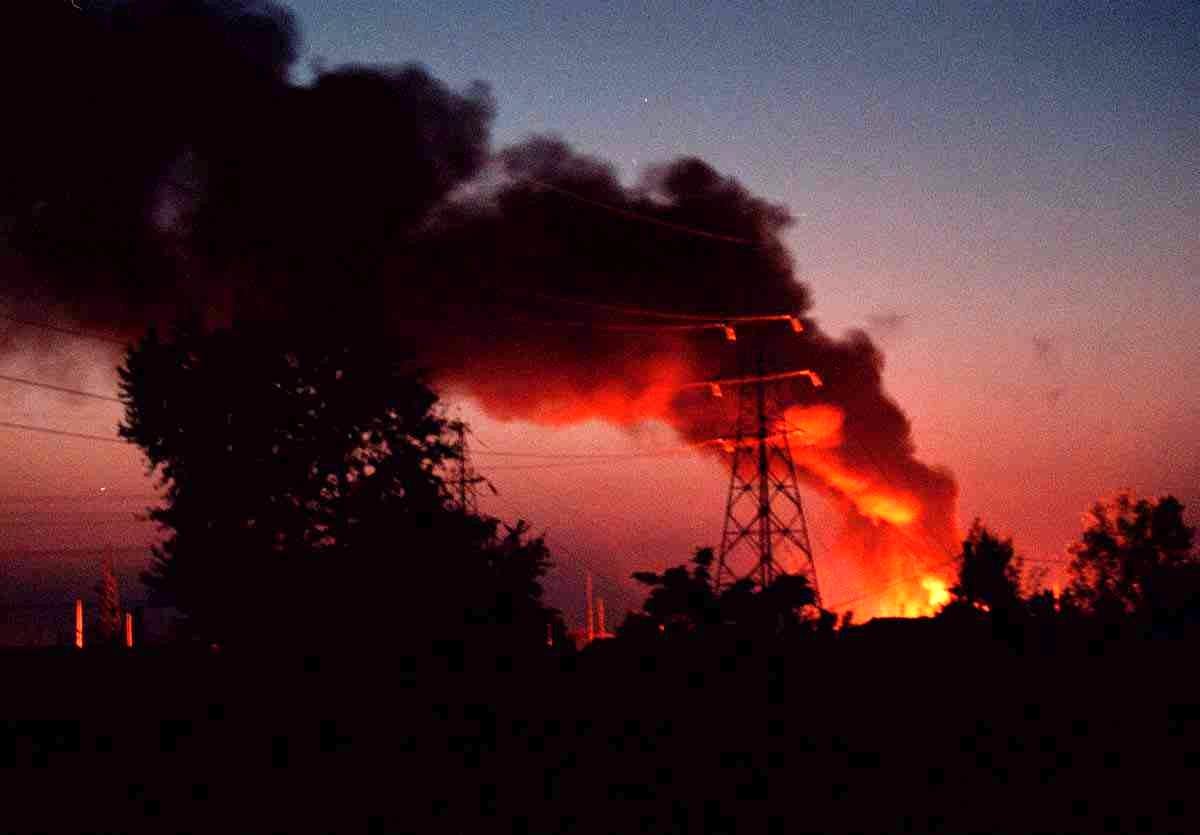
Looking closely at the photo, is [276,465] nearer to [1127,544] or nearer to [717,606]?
[717,606]

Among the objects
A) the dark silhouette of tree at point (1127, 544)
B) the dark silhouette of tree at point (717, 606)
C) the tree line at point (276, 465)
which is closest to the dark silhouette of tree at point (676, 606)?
the dark silhouette of tree at point (717, 606)

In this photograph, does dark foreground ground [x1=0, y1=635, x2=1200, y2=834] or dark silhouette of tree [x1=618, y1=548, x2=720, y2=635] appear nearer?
dark foreground ground [x1=0, y1=635, x2=1200, y2=834]

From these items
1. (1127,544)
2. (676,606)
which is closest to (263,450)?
(676,606)

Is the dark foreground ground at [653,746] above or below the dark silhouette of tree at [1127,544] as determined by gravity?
below

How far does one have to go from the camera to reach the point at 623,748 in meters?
13.5

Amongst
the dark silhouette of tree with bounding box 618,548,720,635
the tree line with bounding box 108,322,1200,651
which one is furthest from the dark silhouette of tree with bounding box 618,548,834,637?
the tree line with bounding box 108,322,1200,651

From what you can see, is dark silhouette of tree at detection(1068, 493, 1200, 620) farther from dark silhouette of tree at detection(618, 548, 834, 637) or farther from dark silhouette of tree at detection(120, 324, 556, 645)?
dark silhouette of tree at detection(618, 548, 834, 637)

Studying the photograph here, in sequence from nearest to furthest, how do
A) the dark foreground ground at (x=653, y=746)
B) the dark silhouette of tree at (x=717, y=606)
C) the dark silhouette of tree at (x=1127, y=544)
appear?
the dark foreground ground at (x=653, y=746), the dark silhouette of tree at (x=717, y=606), the dark silhouette of tree at (x=1127, y=544)

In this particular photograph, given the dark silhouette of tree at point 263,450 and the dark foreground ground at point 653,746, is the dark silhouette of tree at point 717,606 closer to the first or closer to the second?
the dark foreground ground at point 653,746

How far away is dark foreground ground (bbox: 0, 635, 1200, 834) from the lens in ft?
39.8

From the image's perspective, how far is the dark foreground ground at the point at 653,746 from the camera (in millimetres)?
12133

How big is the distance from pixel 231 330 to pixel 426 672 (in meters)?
30.0

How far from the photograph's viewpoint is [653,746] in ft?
44.1

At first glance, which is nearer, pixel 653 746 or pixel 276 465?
pixel 653 746
